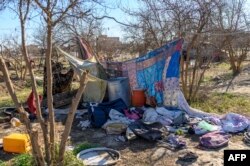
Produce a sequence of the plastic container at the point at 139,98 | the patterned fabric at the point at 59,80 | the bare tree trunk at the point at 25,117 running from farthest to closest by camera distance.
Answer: the patterned fabric at the point at 59,80
the plastic container at the point at 139,98
the bare tree trunk at the point at 25,117

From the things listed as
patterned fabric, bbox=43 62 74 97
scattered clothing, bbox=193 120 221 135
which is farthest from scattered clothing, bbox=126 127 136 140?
patterned fabric, bbox=43 62 74 97

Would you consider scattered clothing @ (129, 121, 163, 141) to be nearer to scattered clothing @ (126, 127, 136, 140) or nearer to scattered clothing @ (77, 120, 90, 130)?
scattered clothing @ (126, 127, 136, 140)

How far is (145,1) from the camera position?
25.7 feet

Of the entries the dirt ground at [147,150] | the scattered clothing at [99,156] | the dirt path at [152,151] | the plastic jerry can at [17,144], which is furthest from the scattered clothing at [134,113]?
the plastic jerry can at [17,144]

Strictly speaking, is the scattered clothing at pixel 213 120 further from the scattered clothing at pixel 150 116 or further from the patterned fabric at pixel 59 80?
the patterned fabric at pixel 59 80

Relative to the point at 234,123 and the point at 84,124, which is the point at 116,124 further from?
the point at 234,123

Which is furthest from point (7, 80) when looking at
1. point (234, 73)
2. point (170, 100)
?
point (234, 73)

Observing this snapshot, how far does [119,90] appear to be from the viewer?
23.8 ft

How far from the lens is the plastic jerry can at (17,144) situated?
451 centimetres

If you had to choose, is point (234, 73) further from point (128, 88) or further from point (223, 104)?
point (128, 88)

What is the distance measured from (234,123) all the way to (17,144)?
3.54m

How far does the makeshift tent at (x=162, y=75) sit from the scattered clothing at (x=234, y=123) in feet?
1.67

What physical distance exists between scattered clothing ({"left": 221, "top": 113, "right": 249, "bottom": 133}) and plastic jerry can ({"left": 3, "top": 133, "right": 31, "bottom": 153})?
10.3ft

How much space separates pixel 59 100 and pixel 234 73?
9915 mm
